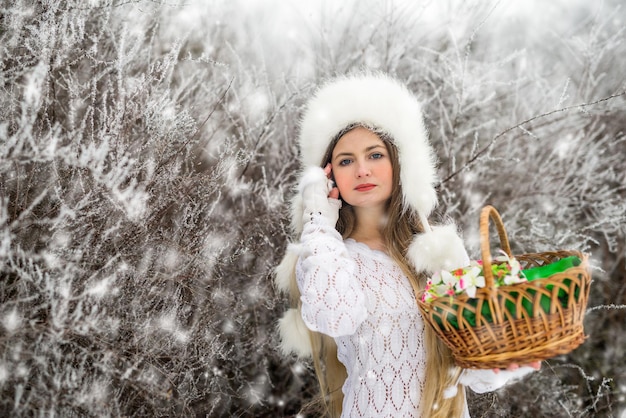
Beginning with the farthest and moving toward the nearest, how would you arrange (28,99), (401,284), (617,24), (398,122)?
(617,24) → (398,122) → (401,284) → (28,99)

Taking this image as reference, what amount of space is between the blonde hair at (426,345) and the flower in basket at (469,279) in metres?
0.28

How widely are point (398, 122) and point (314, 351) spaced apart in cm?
105

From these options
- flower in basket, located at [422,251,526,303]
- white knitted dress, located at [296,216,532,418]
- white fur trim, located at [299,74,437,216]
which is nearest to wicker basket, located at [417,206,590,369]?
flower in basket, located at [422,251,526,303]

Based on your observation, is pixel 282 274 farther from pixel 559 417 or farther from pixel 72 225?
pixel 559 417

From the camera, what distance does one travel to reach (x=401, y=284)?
6.12 ft

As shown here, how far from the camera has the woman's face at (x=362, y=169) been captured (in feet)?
6.43

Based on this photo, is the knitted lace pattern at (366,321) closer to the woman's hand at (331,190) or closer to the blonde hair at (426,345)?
the blonde hair at (426,345)

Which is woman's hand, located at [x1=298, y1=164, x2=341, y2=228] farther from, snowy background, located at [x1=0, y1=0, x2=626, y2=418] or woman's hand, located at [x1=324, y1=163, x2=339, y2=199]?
snowy background, located at [x1=0, y1=0, x2=626, y2=418]

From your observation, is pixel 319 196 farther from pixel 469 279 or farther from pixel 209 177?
pixel 469 279

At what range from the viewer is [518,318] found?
51.5 inches

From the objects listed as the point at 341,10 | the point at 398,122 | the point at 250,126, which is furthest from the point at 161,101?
the point at 341,10

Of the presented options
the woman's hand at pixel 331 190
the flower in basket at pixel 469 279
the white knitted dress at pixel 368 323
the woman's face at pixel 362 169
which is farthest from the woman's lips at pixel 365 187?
the flower in basket at pixel 469 279

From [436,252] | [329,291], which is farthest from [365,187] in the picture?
[329,291]

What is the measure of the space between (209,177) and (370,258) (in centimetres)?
84
